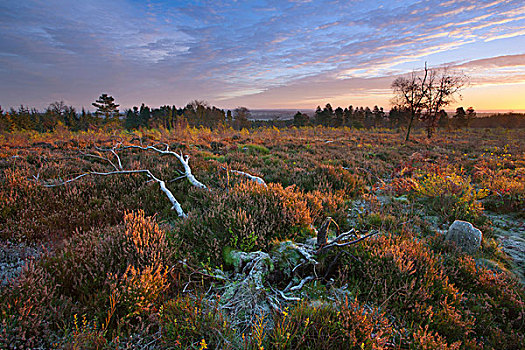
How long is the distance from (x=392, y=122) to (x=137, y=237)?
5651 centimetres

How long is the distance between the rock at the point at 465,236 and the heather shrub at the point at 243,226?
2519mm

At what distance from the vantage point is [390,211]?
501cm

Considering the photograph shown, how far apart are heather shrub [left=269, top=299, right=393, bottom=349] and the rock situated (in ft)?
8.75

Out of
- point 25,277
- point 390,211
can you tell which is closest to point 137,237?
point 25,277

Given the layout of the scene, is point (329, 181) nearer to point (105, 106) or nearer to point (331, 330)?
point (331, 330)

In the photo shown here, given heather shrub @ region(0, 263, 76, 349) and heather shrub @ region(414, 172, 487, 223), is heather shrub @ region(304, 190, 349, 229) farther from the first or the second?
heather shrub @ region(0, 263, 76, 349)

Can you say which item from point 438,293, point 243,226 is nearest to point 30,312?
point 243,226

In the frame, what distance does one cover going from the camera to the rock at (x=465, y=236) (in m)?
3.58

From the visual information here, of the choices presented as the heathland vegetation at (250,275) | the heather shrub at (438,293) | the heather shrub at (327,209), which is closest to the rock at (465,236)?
the heathland vegetation at (250,275)

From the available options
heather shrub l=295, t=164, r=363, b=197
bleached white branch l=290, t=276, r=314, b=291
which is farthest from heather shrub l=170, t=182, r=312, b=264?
heather shrub l=295, t=164, r=363, b=197

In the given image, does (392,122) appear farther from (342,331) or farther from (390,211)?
(342,331)

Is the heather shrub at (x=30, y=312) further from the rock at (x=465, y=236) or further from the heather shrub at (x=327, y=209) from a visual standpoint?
the rock at (x=465, y=236)

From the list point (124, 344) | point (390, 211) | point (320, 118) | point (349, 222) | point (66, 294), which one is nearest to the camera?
point (124, 344)

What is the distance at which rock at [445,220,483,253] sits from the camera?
11.7 feet
